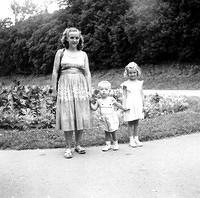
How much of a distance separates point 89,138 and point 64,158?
1.26 metres

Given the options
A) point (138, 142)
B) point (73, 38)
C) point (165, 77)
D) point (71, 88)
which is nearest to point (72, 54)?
point (73, 38)

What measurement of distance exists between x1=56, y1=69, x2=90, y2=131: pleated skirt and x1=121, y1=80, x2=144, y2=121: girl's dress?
0.85 metres

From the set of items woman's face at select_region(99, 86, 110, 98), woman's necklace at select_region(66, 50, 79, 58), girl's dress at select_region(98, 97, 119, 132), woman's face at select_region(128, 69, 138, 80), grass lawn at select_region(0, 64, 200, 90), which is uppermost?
woman's necklace at select_region(66, 50, 79, 58)

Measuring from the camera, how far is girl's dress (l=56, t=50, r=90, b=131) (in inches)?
219

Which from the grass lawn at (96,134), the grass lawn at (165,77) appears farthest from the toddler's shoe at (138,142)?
the grass lawn at (165,77)

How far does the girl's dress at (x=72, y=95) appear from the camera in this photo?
5.57 meters

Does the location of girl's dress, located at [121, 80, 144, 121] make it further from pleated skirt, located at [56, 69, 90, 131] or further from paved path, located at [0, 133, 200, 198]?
pleated skirt, located at [56, 69, 90, 131]

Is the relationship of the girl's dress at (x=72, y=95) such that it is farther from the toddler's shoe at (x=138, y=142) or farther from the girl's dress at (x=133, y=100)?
the toddler's shoe at (x=138, y=142)

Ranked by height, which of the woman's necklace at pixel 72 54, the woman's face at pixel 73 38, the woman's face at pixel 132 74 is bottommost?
the woman's face at pixel 132 74

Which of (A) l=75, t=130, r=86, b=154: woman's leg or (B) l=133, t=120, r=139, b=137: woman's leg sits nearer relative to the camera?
(A) l=75, t=130, r=86, b=154: woman's leg

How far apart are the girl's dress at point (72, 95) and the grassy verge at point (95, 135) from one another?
2.87ft

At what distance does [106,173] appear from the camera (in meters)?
4.55

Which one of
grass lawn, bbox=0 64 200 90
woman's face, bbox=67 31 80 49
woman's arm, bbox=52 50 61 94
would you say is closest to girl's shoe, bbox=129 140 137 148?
woman's arm, bbox=52 50 61 94

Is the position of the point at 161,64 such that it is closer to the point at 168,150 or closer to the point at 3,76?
the point at 168,150
